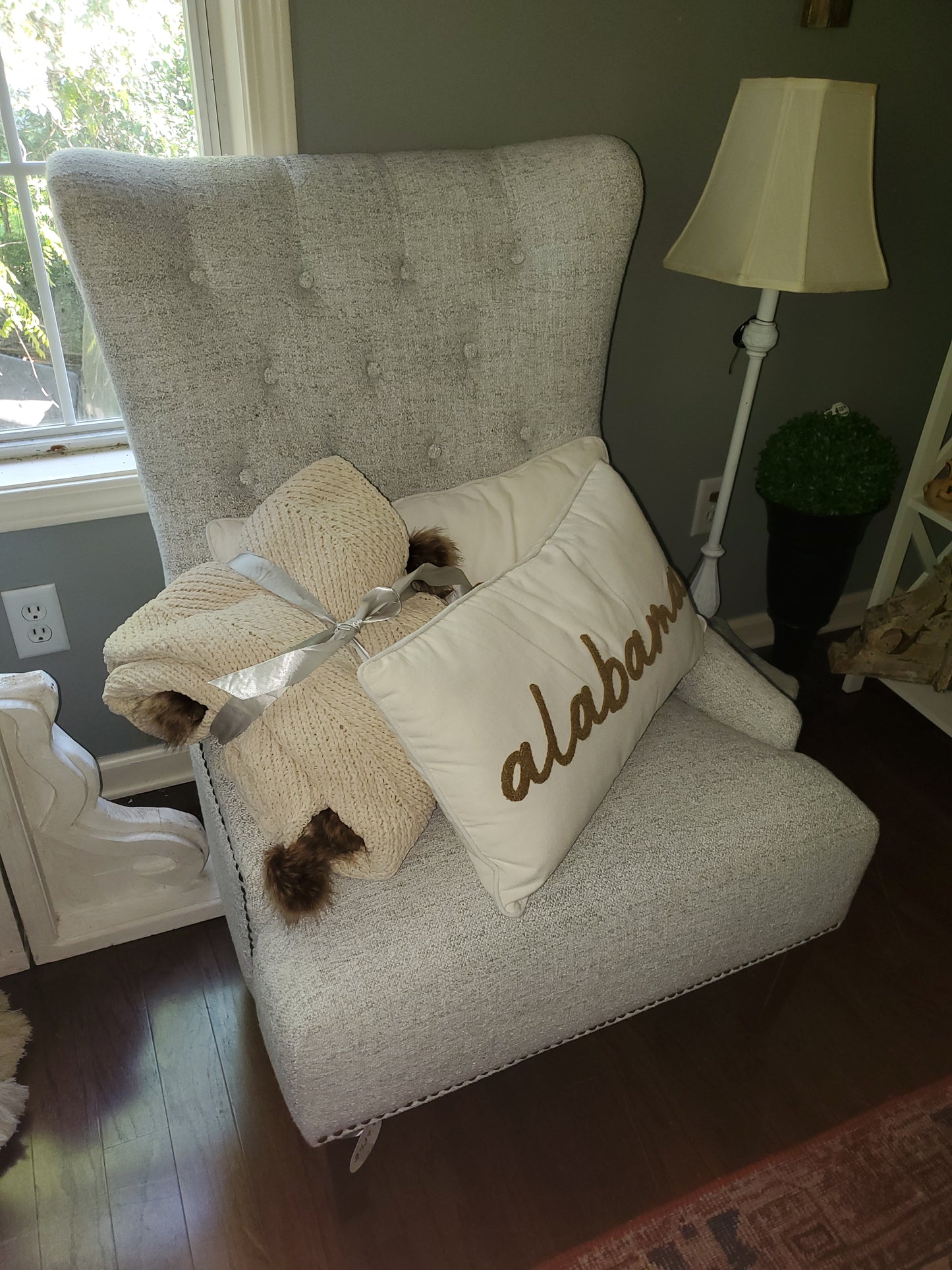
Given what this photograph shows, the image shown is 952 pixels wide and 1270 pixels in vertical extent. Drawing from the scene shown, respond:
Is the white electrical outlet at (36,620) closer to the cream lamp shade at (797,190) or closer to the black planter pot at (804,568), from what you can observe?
the cream lamp shade at (797,190)

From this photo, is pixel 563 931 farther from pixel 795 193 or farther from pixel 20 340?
pixel 20 340

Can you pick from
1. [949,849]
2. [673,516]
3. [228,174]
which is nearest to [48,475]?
[228,174]

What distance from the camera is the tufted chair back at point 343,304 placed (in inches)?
37.6

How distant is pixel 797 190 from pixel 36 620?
1.25 metres

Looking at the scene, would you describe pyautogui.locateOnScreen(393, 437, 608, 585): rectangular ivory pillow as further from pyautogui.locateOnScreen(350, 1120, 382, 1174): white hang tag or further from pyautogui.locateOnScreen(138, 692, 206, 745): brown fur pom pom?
pyautogui.locateOnScreen(350, 1120, 382, 1174): white hang tag

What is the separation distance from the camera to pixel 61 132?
1.17 metres

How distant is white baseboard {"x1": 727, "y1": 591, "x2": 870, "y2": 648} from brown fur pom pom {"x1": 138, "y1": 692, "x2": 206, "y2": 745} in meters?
1.39

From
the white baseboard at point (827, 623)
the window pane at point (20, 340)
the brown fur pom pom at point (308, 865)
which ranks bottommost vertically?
the white baseboard at point (827, 623)

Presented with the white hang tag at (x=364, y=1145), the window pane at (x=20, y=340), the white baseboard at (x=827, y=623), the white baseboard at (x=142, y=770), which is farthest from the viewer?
the white baseboard at (x=827, y=623)

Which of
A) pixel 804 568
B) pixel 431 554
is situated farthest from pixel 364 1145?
pixel 804 568

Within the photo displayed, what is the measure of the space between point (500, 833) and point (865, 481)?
3.44 feet

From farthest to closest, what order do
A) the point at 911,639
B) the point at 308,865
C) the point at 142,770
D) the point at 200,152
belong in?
the point at 911,639 → the point at 142,770 → the point at 200,152 → the point at 308,865

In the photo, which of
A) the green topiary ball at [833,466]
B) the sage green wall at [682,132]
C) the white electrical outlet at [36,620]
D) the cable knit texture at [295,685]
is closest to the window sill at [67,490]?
the white electrical outlet at [36,620]

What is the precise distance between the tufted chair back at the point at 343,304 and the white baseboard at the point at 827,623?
0.97m
